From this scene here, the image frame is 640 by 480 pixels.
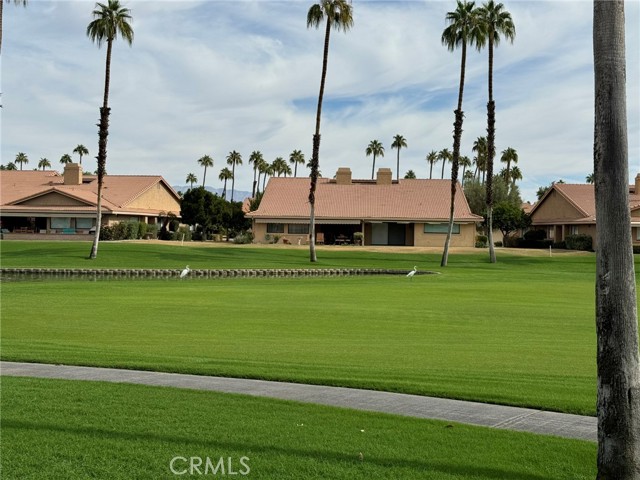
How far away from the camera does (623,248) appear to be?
5238mm

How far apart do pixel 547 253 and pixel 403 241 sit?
1452 centimetres

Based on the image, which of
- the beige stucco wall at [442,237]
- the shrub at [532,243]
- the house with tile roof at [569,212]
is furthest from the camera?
the shrub at [532,243]

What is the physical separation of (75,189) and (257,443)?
66.9m

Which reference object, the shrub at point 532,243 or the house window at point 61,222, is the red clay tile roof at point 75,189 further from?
the shrub at point 532,243

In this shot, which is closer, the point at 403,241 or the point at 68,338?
the point at 68,338

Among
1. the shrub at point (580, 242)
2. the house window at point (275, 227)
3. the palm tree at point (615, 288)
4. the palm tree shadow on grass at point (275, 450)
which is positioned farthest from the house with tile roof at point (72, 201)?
the palm tree at point (615, 288)

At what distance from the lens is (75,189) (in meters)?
68.6

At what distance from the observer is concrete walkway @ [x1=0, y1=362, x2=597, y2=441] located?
7531 millimetres

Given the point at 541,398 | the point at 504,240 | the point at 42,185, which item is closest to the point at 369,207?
the point at 504,240

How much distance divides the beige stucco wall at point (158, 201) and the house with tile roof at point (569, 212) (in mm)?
39601

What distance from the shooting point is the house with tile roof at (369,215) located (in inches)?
2547

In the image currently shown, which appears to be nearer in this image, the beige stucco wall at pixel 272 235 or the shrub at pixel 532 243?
the beige stucco wall at pixel 272 235

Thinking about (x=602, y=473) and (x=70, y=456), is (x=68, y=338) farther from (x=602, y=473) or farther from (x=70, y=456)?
(x=602, y=473)

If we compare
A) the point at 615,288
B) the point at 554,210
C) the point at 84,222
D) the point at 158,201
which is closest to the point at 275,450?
the point at 615,288
